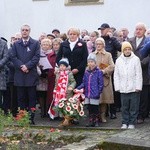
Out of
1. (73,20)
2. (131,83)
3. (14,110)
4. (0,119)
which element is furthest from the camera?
(73,20)

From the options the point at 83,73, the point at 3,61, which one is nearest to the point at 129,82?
the point at 83,73

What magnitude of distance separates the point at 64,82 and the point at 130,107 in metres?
1.51

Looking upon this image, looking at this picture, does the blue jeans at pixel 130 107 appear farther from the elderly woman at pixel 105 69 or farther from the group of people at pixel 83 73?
the elderly woman at pixel 105 69

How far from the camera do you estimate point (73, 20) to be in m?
17.2

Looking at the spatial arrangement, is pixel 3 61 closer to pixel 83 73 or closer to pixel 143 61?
pixel 83 73

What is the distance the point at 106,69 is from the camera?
9773 mm

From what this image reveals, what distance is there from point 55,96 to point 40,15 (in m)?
8.32

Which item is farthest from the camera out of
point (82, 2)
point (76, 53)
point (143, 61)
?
point (82, 2)

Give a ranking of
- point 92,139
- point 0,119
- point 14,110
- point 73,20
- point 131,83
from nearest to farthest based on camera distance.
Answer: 1. point 0,119
2. point 92,139
3. point 131,83
4. point 14,110
5. point 73,20

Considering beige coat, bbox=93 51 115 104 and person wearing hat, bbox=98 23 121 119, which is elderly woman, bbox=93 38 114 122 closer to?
beige coat, bbox=93 51 115 104

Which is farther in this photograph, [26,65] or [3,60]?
[3,60]

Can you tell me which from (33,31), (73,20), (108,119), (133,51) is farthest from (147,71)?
(33,31)

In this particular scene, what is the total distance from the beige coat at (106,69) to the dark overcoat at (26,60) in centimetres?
129

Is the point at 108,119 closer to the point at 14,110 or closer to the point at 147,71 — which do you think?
the point at 147,71
